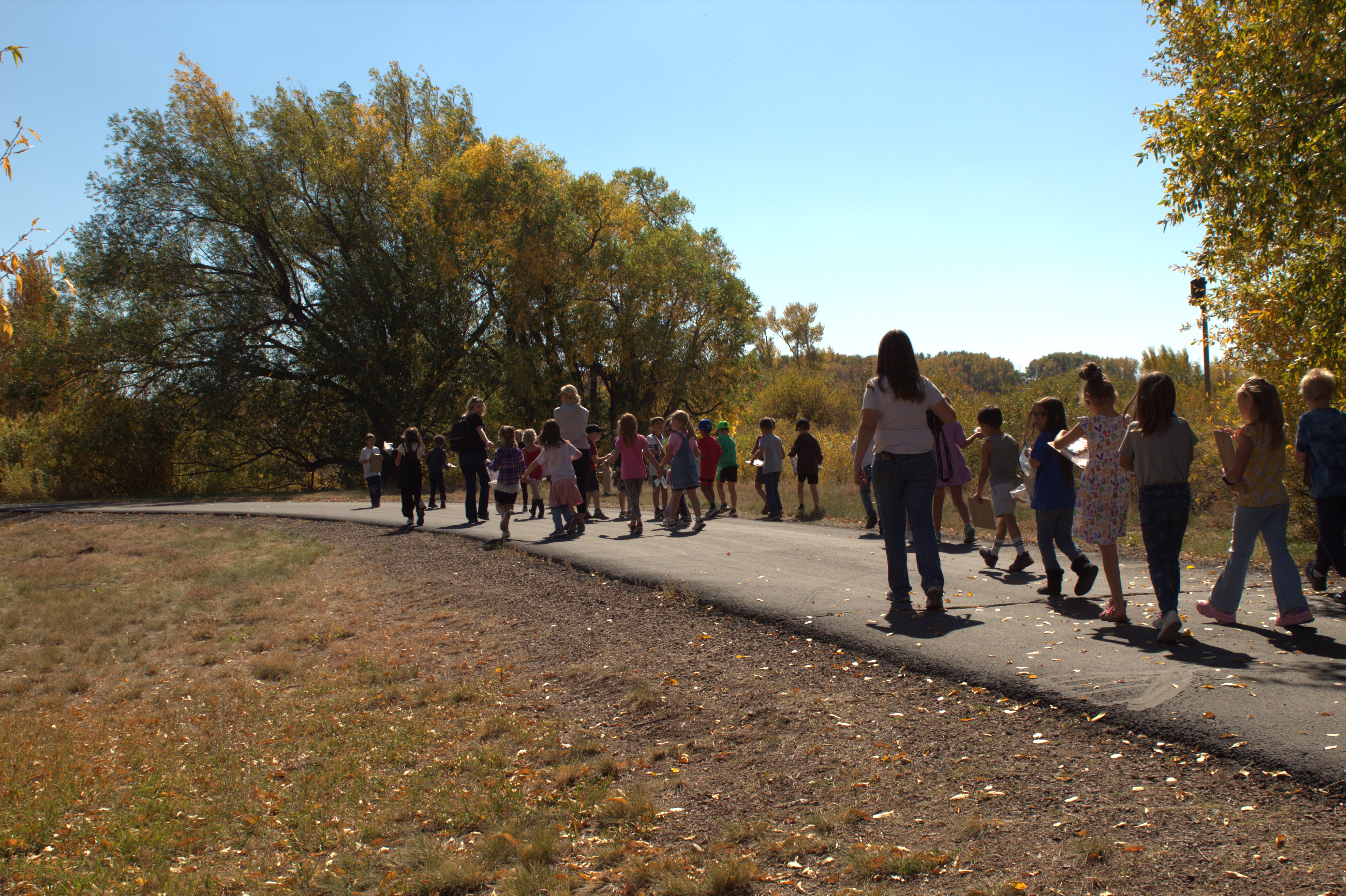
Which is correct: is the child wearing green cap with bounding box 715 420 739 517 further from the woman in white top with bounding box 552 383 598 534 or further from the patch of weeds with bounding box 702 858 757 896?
the patch of weeds with bounding box 702 858 757 896

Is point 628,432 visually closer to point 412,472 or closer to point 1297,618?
point 412,472

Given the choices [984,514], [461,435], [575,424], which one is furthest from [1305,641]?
[461,435]

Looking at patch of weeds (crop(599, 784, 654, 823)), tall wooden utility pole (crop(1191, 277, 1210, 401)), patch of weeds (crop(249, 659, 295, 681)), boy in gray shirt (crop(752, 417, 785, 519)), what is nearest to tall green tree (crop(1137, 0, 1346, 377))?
tall wooden utility pole (crop(1191, 277, 1210, 401))

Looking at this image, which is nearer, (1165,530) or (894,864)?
(894,864)

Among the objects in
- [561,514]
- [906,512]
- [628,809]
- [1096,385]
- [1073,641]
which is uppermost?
[1096,385]

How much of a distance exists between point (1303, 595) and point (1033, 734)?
9.51ft

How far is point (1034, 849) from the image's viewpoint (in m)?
3.48

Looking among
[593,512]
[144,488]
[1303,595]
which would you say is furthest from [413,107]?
[1303,595]

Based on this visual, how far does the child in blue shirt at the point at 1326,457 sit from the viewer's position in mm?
7090

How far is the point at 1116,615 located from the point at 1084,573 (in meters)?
1.01

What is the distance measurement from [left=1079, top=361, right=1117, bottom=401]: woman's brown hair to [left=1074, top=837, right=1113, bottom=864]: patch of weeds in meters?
4.33

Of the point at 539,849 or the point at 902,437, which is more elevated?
the point at 902,437

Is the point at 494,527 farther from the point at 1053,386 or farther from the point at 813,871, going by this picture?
the point at 1053,386

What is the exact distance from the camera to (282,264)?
3688 centimetres
